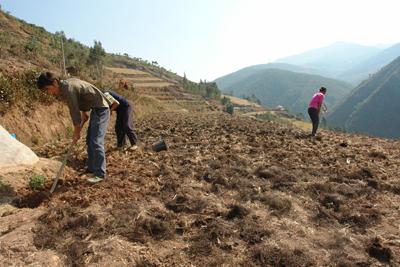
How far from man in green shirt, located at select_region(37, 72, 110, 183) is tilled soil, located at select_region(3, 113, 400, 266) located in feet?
1.44

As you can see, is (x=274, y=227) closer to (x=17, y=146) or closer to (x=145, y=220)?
(x=145, y=220)

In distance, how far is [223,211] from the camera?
5723 mm

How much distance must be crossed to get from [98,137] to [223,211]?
2.37 meters

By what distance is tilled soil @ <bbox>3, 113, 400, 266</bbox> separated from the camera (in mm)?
4520

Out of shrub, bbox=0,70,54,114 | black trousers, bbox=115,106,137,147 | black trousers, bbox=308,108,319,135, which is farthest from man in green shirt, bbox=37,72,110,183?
black trousers, bbox=308,108,319,135

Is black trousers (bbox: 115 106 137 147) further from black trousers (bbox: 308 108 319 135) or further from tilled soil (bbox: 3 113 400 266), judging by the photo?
black trousers (bbox: 308 108 319 135)

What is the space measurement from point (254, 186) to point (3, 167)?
4.28 m

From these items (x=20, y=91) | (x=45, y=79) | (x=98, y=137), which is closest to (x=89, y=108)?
(x=98, y=137)

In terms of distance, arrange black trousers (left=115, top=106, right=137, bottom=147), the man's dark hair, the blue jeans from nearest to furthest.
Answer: the man's dark hair < the blue jeans < black trousers (left=115, top=106, right=137, bottom=147)

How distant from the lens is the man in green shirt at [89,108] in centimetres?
607

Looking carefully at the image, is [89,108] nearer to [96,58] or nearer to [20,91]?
[20,91]

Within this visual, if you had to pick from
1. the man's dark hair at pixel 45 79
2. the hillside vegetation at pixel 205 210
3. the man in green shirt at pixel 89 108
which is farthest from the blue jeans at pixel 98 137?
the man's dark hair at pixel 45 79

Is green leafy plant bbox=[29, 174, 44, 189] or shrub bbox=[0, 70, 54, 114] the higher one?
shrub bbox=[0, 70, 54, 114]

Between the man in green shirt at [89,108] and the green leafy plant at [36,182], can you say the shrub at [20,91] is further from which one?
the man in green shirt at [89,108]
